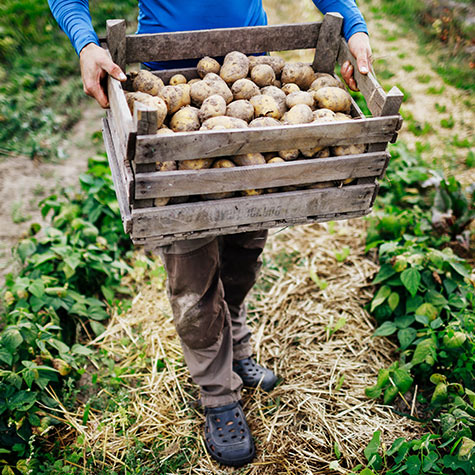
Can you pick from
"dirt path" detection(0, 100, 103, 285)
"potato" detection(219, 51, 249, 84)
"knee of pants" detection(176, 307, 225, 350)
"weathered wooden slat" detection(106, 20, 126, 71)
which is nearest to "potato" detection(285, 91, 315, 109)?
"potato" detection(219, 51, 249, 84)

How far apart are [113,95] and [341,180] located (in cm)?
90

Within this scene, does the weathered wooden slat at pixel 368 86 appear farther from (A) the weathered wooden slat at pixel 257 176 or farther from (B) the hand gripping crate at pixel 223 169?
(A) the weathered wooden slat at pixel 257 176

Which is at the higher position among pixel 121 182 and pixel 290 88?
pixel 290 88

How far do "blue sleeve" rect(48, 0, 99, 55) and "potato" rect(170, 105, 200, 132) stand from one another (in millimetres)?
401

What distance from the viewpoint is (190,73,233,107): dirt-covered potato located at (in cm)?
187

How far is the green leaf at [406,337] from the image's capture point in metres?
2.63

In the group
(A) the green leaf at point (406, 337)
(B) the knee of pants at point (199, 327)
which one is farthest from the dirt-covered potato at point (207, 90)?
(A) the green leaf at point (406, 337)

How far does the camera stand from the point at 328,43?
2.15 metres

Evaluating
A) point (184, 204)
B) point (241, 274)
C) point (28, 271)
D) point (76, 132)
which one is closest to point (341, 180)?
point (184, 204)

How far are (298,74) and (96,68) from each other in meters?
0.86

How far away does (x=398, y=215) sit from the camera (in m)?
3.33

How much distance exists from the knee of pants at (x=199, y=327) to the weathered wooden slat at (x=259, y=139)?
751mm

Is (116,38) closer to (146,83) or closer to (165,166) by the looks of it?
(146,83)

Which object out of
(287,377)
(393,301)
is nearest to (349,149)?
(393,301)
